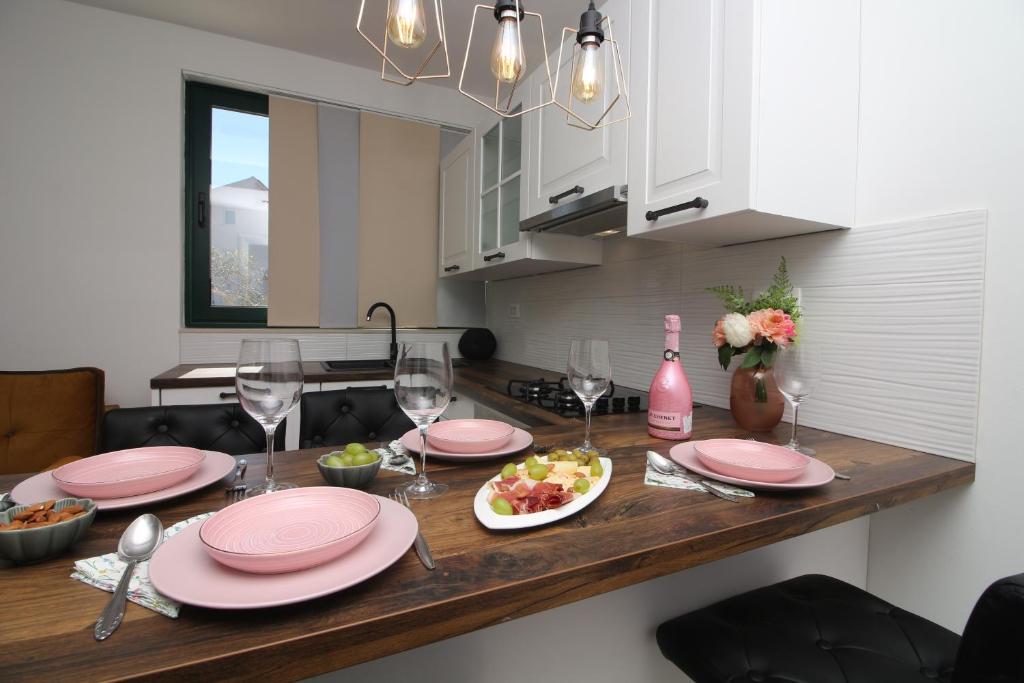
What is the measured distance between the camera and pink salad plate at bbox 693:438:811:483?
0.75 m

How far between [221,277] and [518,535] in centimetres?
272

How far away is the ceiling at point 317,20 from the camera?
7.04 feet

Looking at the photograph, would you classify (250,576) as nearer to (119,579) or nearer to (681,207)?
(119,579)

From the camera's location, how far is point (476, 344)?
9.66 ft

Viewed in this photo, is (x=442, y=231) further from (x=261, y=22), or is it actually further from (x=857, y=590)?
(x=857, y=590)

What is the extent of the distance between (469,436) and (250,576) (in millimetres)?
536

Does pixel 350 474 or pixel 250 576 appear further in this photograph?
pixel 350 474

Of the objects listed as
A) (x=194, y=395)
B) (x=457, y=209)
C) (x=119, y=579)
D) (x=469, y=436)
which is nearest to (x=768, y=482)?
(x=469, y=436)

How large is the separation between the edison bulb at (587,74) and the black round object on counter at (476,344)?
6.93 feet

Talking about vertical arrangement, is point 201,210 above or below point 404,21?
above

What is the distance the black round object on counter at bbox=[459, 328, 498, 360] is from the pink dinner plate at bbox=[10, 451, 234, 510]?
2182 mm

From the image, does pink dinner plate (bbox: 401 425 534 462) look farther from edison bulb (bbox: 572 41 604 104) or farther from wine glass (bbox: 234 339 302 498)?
edison bulb (bbox: 572 41 604 104)

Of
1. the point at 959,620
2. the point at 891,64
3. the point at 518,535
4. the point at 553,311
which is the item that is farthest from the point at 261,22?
the point at 959,620

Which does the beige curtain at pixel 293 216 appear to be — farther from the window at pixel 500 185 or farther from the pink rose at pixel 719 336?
the pink rose at pixel 719 336
